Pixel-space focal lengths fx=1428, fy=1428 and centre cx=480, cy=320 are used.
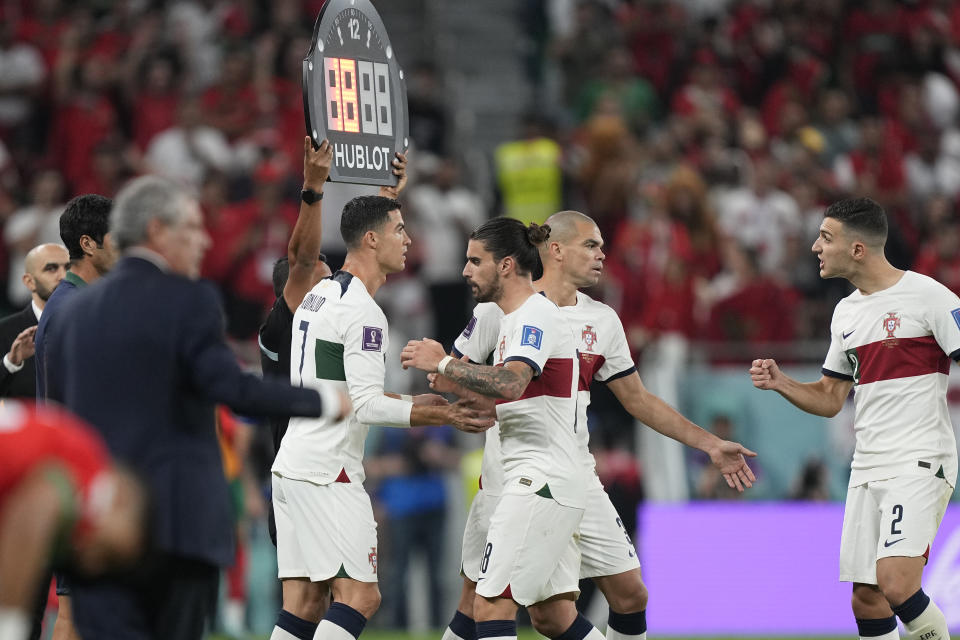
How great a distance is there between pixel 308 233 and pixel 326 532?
177 cm

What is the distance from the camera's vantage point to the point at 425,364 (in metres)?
7.43

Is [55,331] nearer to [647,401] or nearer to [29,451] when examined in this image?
[29,451]

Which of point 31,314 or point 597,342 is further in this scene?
point 31,314

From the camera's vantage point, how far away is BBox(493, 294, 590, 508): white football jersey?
766 centimetres

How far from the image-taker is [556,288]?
8625 millimetres

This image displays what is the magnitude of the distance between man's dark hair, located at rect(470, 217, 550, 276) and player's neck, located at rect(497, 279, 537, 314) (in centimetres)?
7

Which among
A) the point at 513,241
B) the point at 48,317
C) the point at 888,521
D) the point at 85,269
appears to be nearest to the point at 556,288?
the point at 513,241

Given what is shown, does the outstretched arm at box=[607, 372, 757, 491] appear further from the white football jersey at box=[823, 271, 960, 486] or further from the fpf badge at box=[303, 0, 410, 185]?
the fpf badge at box=[303, 0, 410, 185]

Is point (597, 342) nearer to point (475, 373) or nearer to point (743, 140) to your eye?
point (475, 373)

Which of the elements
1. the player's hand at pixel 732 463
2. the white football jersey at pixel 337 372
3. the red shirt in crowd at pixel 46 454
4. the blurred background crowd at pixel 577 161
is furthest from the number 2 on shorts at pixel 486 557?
the blurred background crowd at pixel 577 161

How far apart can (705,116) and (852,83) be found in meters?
3.71

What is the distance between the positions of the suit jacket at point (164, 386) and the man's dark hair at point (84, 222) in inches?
80.7

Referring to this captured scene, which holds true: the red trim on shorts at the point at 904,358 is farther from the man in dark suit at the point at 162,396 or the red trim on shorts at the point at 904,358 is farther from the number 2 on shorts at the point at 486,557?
the man in dark suit at the point at 162,396

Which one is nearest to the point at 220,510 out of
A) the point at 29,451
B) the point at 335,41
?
the point at 29,451
